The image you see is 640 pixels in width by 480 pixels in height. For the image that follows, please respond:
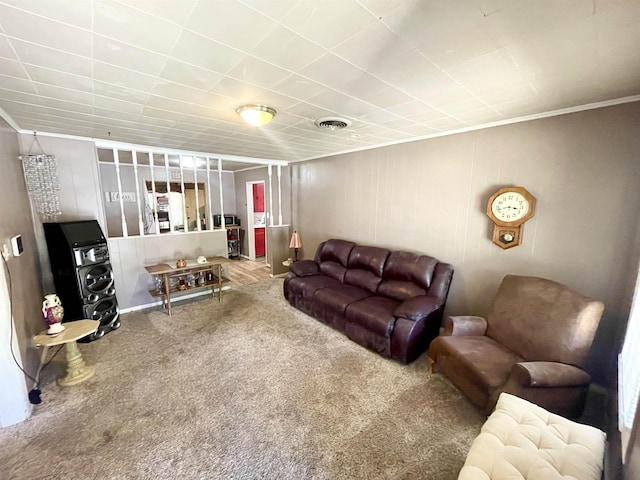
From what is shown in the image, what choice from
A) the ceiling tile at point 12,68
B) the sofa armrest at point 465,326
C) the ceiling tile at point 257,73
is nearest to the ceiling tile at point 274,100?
the ceiling tile at point 257,73

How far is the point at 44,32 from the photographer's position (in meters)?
1.21

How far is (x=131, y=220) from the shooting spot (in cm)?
598

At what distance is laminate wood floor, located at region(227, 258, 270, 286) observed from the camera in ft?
16.9

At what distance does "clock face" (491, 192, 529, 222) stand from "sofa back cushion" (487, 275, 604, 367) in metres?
0.59

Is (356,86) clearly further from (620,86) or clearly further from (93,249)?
(93,249)

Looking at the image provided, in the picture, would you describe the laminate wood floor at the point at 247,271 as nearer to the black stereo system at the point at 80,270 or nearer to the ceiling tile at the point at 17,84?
the black stereo system at the point at 80,270

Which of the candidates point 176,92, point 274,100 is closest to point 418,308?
point 274,100

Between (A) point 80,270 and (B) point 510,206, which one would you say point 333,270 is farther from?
(A) point 80,270

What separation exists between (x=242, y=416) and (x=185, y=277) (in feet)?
9.35

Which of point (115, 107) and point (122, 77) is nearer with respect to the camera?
point (122, 77)

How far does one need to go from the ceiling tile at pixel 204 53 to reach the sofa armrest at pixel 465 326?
2.63 metres

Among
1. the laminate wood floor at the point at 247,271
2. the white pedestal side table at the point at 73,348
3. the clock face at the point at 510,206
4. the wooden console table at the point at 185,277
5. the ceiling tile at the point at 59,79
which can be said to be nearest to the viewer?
the ceiling tile at the point at 59,79

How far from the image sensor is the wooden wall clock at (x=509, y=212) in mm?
2398

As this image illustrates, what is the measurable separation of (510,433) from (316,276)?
287 cm
